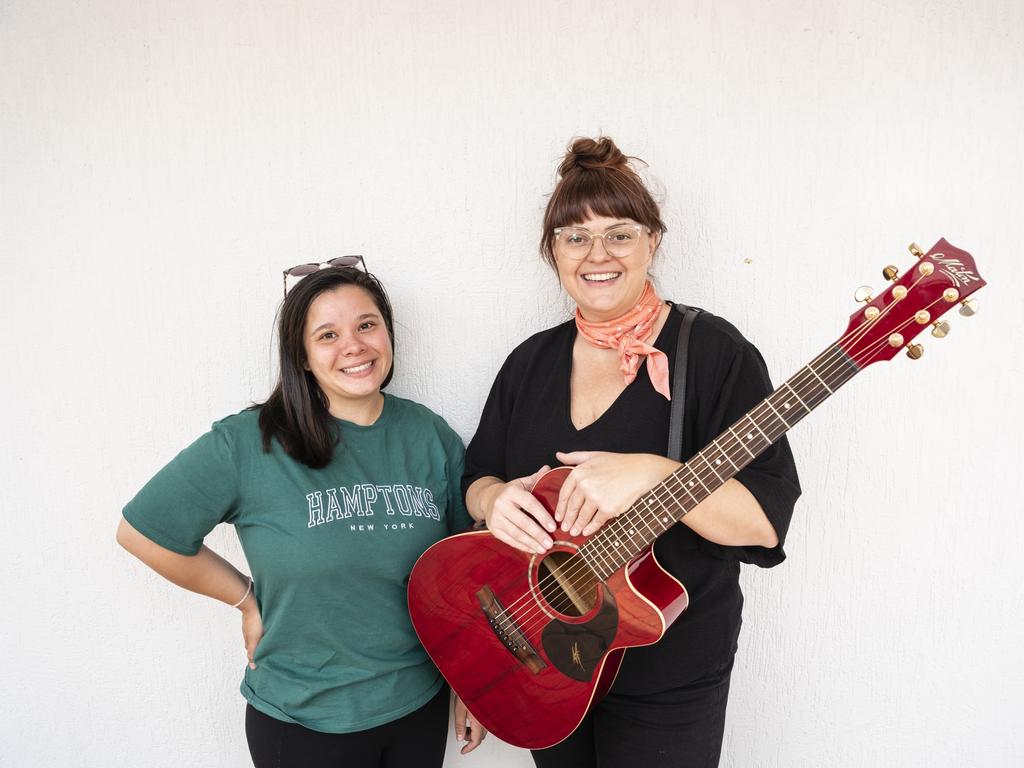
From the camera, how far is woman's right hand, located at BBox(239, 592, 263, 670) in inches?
63.2

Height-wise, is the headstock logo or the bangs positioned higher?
the bangs

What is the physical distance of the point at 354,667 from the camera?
152 centimetres

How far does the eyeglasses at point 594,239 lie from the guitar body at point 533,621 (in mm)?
471

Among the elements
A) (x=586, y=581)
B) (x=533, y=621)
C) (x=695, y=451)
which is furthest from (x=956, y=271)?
(x=533, y=621)

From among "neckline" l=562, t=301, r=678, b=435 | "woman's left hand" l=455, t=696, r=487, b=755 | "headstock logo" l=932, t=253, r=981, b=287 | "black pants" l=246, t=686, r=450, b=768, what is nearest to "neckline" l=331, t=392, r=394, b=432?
"neckline" l=562, t=301, r=678, b=435

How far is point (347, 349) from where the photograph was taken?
156 cm

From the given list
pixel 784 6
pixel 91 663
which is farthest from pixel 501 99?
pixel 91 663

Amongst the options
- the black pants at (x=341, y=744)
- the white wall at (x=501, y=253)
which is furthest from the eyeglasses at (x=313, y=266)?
the black pants at (x=341, y=744)

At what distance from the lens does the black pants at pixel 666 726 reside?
4.73ft

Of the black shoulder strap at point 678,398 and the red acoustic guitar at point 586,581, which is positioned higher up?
the black shoulder strap at point 678,398

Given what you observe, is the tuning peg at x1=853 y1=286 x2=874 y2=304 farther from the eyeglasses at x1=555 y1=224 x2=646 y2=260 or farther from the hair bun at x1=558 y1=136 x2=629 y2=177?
the hair bun at x1=558 y1=136 x2=629 y2=177

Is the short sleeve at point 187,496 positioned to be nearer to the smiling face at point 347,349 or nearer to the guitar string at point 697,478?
the smiling face at point 347,349

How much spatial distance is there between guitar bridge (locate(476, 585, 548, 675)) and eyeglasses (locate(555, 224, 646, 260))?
0.76 m

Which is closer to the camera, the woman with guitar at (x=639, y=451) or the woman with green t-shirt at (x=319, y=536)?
the woman with guitar at (x=639, y=451)
